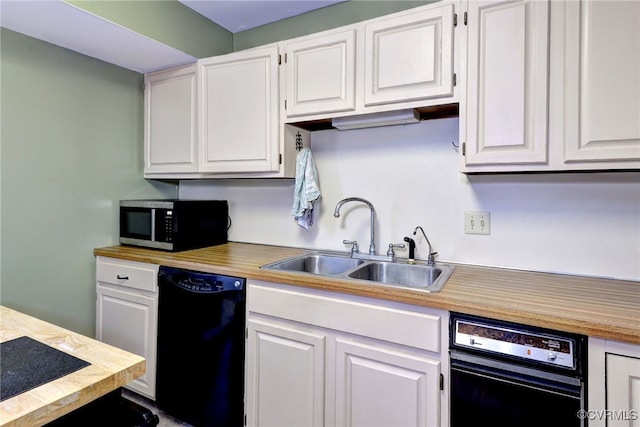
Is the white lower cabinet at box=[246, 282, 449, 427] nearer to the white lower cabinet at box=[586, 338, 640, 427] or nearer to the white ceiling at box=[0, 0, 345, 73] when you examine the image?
the white lower cabinet at box=[586, 338, 640, 427]

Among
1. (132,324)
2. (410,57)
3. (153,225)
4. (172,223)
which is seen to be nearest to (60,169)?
(153,225)

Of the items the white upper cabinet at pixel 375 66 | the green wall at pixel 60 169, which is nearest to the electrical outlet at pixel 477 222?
the white upper cabinet at pixel 375 66

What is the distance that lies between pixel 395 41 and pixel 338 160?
727mm

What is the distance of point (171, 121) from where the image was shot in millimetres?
2262

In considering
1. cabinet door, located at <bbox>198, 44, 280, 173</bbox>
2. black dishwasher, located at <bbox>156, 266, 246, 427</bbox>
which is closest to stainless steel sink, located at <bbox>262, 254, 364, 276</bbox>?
black dishwasher, located at <bbox>156, 266, 246, 427</bbox>

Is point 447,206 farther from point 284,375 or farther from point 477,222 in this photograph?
point 284,375

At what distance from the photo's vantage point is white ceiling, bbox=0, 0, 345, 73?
158 centimetres

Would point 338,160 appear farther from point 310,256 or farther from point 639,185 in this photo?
point 639,185

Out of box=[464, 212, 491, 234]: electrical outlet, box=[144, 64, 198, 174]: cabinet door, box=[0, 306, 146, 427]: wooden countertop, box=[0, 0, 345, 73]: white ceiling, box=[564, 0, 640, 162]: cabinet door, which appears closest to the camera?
box=[0, 306, 146, 427]: wooden countertop

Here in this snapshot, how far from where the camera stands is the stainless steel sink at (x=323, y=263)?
73.5 inches

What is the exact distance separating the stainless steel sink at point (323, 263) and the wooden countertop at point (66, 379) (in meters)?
1.02

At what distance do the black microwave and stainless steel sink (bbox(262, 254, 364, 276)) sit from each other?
2.34 ft

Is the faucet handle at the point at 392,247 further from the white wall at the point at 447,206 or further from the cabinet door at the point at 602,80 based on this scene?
the cabinet door at the point at 602,80

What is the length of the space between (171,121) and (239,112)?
0.57 meters
